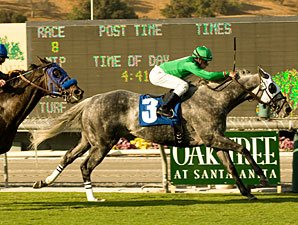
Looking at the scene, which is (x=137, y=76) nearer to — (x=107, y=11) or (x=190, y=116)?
(x=190, y=116)

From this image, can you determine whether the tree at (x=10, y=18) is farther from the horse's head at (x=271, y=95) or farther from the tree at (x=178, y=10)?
the horse's head at (x=271, y=95)

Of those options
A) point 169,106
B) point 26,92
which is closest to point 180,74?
point 169,106

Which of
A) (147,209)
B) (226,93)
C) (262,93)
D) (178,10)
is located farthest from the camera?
(178,10)

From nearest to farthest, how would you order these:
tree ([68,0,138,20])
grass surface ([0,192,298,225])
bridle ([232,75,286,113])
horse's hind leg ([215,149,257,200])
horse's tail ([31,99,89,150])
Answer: grass surface ([0,192,298,225]), horse's hind leg ([215,149,257,200]), bridle ([232,75,286,113]), horse's tail ([31,99,89,150]), tree ([68,0,138,20])

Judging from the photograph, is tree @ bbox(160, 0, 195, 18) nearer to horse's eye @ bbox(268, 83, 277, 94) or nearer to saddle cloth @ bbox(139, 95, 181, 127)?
horse's eye @ bbox(268, 83, 277, 94)

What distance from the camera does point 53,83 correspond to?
356 inches

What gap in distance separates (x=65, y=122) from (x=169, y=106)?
1764mm

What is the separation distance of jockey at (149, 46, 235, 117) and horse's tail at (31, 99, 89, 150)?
1.22 metres

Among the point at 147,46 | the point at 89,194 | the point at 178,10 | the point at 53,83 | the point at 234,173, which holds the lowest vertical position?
the point at 89,194

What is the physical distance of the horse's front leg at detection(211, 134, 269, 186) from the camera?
9.22m

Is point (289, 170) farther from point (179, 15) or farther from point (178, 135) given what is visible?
point (179, 15)

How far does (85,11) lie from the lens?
8081 cm

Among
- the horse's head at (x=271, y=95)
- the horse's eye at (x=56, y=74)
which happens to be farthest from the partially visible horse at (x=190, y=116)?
the horse's eye at (x=56, y=74)

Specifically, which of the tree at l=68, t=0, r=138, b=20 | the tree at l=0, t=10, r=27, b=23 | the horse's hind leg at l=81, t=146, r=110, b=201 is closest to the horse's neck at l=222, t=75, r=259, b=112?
the horse's hind leg at l=81, t=146, r=110, b=201
